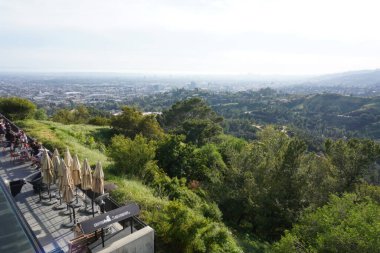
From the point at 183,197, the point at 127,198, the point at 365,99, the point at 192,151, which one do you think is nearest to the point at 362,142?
the point at 192,151

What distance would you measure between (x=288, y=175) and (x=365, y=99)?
134741 millimetres

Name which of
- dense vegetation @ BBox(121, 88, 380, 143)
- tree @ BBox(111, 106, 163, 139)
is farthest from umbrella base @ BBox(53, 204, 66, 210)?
dense vegetation @ BBox(121, 88, 380, 143)

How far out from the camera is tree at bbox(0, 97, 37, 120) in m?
24.3

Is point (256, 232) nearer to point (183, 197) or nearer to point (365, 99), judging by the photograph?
point (183, 197)

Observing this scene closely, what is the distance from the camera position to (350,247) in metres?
9.11

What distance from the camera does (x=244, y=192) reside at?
51.5 feet

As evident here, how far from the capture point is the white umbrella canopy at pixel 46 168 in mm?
9102

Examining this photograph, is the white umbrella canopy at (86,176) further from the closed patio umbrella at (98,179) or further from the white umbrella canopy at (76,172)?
the closed patio umbrella at (98,179)

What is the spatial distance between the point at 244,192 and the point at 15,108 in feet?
66.5

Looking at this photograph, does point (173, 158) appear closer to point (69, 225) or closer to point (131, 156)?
point (131, 156)

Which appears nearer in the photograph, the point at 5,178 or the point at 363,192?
the point at 5,178

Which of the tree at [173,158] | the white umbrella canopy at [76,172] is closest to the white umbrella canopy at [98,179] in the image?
the white umbrella canopy at [76,172]

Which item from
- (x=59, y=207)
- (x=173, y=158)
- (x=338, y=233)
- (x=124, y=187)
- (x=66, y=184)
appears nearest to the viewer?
(x=66, y=184)

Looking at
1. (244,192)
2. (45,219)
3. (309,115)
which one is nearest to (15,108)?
(45,219)
